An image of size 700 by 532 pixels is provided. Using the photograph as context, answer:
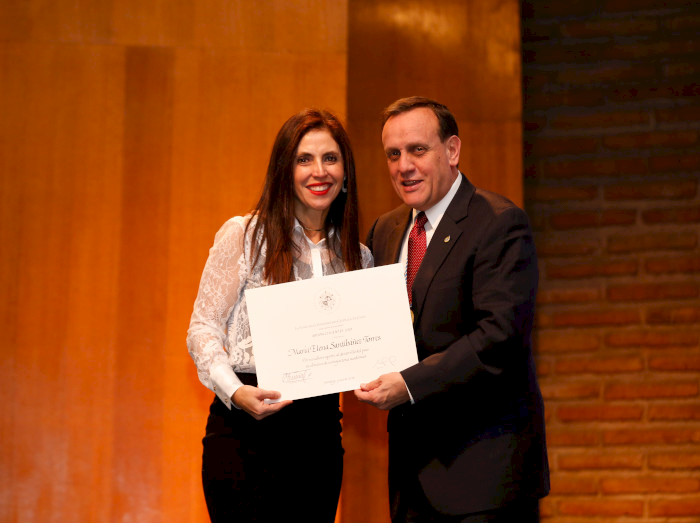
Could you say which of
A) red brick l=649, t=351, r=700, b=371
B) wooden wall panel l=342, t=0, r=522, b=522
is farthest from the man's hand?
red brick l=649, t=351, r=700, b=371

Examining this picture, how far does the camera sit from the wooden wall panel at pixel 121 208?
2.86 meters

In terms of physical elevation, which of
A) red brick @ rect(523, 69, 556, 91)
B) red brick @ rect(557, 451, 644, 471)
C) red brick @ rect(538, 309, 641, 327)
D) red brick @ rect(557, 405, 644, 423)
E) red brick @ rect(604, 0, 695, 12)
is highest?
red brick @ rect(604, 0, 695, 12)

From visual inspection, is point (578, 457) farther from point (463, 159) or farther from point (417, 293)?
point (417, 293)

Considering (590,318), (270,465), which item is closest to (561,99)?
(590,318)

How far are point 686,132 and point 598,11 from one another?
78 cm

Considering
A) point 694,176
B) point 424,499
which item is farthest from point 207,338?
point 694,176

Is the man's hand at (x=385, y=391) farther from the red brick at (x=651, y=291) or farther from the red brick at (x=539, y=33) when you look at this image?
the red brick at (x=539, y=33)

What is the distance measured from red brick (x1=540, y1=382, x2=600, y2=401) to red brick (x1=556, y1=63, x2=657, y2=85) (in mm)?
1562

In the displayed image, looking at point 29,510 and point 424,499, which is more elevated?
point 424,499

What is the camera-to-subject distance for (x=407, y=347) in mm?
1784

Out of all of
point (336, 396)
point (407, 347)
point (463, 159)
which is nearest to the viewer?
point (407, 347)

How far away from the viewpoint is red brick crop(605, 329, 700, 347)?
3.31 meters

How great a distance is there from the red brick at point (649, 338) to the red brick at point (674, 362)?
55mm

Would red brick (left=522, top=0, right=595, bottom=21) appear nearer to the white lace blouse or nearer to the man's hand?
the white lace blouse
